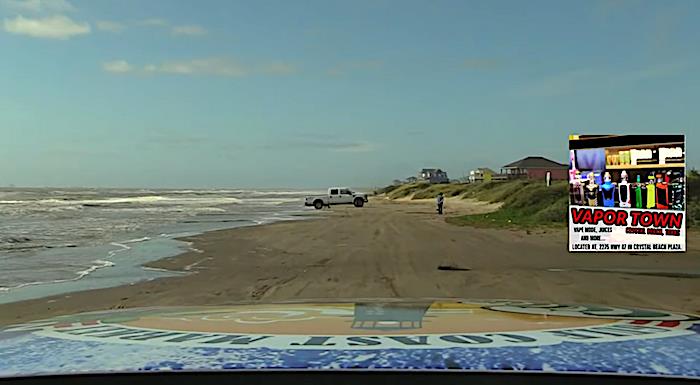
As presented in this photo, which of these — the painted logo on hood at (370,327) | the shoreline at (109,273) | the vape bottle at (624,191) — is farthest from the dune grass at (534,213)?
the painted logo on hood at (370,327)

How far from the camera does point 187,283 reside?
12.2 metres

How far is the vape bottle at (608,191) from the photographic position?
15.2m

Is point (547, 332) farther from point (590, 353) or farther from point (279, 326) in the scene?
point (279, 326)

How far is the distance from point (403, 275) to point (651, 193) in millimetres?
6294

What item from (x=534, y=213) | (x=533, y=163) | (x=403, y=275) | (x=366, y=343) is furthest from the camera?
(x=533, y=163)

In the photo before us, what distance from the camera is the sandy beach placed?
33.8 feet

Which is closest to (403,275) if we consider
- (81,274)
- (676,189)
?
(81,274)

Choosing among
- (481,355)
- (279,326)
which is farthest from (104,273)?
(481,355)

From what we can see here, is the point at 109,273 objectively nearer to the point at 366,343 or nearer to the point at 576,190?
the point at 576,190

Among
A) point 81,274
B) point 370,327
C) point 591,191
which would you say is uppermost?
point 591,191

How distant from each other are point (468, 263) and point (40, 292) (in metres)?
8.46

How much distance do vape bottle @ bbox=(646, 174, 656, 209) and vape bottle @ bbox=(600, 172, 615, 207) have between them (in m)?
0.74

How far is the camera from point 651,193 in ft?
49.3
